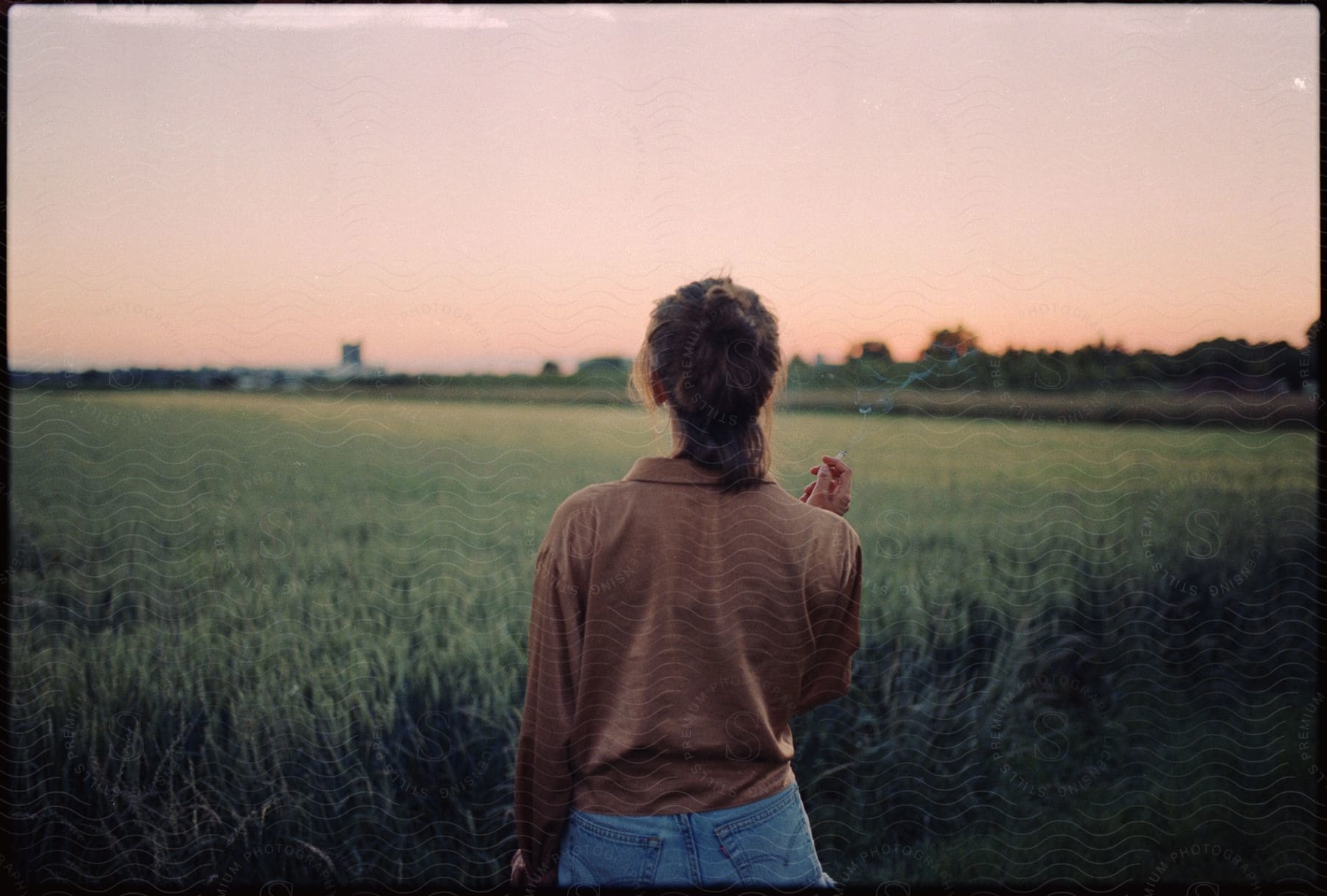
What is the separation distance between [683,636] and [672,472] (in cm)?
28

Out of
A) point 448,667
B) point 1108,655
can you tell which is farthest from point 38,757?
point 1108,655

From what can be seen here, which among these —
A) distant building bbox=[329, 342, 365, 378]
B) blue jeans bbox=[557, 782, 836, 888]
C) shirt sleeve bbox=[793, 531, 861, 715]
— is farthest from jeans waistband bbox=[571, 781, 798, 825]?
distant building bbox=[329, 342, 365, 378]

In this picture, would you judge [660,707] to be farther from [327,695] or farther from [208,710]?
[208,710]

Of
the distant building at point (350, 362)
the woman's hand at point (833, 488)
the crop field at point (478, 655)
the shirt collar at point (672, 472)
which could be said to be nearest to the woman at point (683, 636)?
the shirt collar at point (672, 472)

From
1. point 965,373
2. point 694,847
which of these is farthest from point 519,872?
point 965,373

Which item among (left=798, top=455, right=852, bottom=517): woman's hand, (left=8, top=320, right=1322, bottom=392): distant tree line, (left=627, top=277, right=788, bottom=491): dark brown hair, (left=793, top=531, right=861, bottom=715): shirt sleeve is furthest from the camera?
(left=8, top=320, right=1322, bottom=392): distant tree line

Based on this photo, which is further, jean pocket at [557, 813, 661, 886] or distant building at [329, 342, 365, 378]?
distant building at [329, 342, 365, 378]

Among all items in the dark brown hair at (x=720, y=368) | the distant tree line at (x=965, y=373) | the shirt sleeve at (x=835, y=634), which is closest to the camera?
the dark brown hair at (x=720, y=368)

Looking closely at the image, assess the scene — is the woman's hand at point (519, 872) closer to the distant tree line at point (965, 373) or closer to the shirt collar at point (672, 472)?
the shirt collar at point (672, 472)

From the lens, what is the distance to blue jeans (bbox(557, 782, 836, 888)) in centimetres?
145

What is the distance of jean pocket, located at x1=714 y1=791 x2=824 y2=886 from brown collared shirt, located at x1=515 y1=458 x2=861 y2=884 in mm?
43

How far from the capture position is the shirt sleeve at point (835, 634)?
161 centimetres

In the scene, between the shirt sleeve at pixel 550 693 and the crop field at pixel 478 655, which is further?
the crop field at pixel 478 655

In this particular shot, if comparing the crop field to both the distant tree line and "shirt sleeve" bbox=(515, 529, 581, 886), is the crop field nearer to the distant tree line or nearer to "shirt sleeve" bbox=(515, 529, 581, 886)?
the distant tree line
